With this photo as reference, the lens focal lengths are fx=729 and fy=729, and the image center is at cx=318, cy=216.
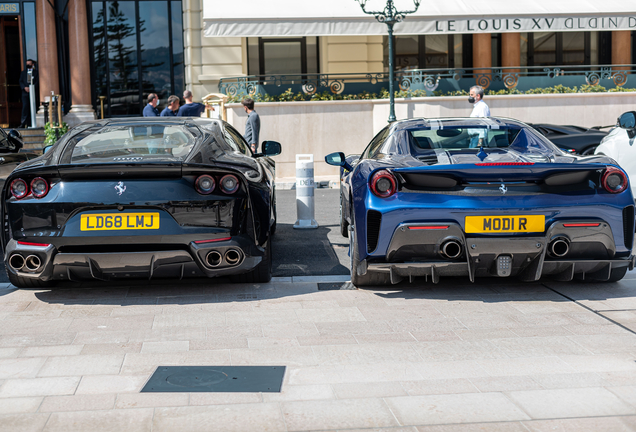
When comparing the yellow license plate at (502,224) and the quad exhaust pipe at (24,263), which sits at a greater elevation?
the yellow license plate at (502,224)

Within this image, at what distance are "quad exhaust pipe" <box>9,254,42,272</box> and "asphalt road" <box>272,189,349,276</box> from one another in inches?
78.7

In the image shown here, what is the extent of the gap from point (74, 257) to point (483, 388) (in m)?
2.98

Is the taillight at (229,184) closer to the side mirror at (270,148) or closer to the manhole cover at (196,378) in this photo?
the manhole cover at (196,378)

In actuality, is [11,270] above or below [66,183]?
below

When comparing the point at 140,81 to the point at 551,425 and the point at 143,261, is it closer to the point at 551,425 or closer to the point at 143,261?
the point at 143,261

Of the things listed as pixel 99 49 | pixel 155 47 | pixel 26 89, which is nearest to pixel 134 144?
pixel 26 89

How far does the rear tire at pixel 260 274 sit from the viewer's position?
5.73 metres

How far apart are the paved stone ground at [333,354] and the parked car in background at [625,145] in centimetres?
241

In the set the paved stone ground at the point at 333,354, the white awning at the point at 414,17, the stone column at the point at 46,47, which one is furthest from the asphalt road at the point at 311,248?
the stone column at the point at 46,47

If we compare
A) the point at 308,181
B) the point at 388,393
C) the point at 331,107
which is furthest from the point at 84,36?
the point at 388,393

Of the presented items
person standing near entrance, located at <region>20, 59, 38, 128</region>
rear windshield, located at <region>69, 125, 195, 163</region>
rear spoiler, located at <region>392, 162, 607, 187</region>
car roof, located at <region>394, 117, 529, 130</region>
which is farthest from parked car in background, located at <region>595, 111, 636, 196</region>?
person standing near entrance, located at <region>20, 59, 38, 128</region>

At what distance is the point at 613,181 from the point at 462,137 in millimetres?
1394

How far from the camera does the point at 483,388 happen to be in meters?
3.53

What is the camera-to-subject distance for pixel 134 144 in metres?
5.84
